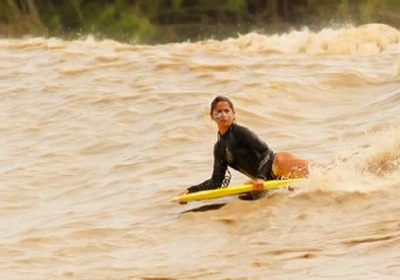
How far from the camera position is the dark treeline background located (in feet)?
109

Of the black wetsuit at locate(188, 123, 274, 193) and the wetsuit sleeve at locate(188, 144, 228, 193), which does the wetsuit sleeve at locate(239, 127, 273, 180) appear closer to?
the black wetsuit at locate(188, 123, 274, 193)

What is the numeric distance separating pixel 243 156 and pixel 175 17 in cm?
2704

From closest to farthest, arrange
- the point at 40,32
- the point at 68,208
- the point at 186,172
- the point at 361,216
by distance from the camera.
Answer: the point at 361,216 < the point at 68,208 < the point at 186,172 < the point at 40,32

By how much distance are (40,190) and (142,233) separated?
8.03 ft

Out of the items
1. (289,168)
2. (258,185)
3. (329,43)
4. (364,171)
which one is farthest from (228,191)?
(329,43)

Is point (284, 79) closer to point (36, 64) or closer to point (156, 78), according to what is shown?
point (156, 78)

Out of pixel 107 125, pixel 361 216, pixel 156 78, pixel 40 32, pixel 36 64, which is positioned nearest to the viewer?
pixel 361 216

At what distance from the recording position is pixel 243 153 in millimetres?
8992

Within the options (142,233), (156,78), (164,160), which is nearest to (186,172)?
(164,160)

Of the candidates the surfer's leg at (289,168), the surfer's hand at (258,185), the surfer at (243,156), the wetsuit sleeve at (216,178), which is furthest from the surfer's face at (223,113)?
the surfer's hand at (258,185)

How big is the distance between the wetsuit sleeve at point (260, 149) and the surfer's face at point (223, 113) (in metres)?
0.13

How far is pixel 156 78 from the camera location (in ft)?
53.2

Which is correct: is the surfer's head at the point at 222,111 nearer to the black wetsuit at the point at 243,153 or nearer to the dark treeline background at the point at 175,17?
the black wetsuit at the point at 243,153

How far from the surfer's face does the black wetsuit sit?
0.26ft
